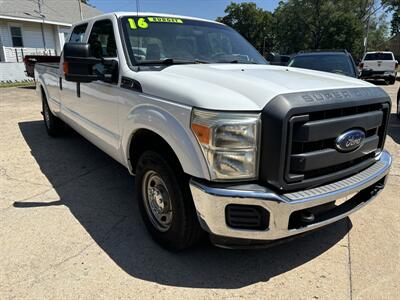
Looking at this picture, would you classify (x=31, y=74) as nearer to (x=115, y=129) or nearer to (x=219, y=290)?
(x=115, y=129)

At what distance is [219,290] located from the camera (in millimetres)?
2500

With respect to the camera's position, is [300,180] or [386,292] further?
[386,292]

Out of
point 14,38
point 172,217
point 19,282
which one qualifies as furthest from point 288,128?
point 14,38

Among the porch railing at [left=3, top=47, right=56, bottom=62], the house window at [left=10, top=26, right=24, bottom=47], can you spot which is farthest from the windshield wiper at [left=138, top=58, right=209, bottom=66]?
the house window at [left=10, top=26, right=24, bottom=47]

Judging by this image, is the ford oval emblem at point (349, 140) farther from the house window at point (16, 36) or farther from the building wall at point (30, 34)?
the house window at point (16, 36)

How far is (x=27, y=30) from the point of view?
69.6 ft

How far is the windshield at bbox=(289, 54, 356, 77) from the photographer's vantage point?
711 centimetres

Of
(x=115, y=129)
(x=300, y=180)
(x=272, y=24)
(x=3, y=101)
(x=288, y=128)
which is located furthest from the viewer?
(x=272, y=24)

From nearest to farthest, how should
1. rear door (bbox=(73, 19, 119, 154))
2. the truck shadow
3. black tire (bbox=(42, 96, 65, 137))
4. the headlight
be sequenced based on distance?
the headlight
the truck shadow
rear door (bbox=(73, 19, 119, 154))
black tire (bbox=(42, 96, 65, 137))

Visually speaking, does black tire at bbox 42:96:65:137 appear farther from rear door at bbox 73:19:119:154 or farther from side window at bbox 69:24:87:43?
rear door at bbox 73:19:119:154

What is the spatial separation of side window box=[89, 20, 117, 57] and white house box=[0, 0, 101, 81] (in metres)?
16.7

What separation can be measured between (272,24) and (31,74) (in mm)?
53638

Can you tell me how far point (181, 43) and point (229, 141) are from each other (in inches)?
69.4

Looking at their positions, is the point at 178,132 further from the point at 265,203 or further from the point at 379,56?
the point at 379,56
